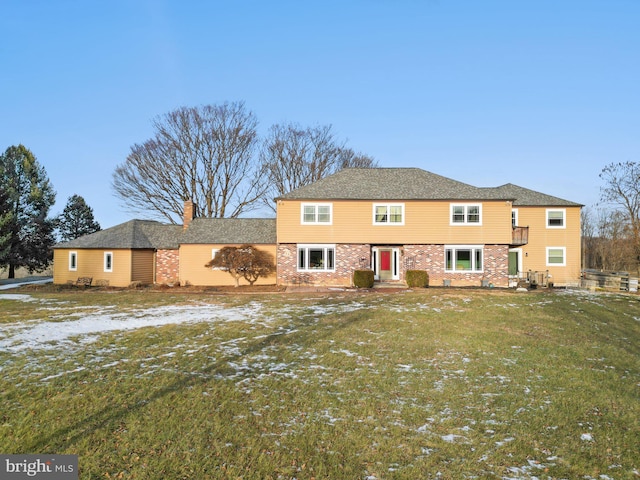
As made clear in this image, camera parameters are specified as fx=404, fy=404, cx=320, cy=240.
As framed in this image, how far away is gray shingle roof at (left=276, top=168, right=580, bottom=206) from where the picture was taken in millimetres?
25344

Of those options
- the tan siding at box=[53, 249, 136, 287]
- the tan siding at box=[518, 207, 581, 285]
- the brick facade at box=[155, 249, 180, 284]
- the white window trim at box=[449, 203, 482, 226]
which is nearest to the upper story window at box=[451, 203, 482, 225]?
the white window trim at box=[449, 203, 482, 226]

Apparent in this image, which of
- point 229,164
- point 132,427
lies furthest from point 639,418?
A: point 229,164

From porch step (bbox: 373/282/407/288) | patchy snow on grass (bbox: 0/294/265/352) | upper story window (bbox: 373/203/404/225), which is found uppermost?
upper story window (bbox: 373/203/404/225)

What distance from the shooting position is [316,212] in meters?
25.5

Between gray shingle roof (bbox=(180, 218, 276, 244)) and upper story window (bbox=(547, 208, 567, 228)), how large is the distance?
1983 cm

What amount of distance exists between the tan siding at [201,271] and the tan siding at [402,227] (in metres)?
3.55

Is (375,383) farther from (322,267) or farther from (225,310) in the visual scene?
(322,267)

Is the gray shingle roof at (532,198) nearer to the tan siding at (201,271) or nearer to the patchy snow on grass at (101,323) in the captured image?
the tan siding at (201,271)

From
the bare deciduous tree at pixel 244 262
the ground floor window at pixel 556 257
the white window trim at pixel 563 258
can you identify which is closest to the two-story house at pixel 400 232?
the bare deciduous tree at pixel 244 262

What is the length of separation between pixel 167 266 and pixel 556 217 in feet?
92.6

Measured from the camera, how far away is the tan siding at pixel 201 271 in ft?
90.1

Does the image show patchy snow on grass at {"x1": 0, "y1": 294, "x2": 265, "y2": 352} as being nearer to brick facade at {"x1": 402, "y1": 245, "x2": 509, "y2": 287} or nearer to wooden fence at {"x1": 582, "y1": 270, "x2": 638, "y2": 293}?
brick facade at {"x1": 402, "y1": 245, "x2": 509, "y2": 287}

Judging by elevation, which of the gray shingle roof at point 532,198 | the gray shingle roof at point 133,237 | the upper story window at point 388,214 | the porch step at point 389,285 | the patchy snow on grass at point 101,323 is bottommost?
the patchy snow on grass at point 101,323

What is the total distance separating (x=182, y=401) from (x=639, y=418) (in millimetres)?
7334
